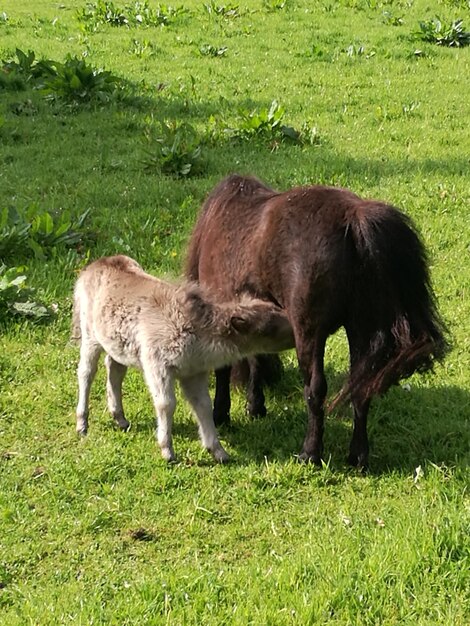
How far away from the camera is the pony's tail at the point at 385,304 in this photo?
15.4 ft

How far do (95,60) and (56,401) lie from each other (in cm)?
1102

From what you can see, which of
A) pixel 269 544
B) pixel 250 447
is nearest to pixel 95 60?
pixel 250 447

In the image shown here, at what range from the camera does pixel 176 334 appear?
5.18 metres

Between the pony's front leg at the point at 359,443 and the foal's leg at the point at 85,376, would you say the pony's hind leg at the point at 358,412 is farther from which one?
the foal's leg at the point at 85,376

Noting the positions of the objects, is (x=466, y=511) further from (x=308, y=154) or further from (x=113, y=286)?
(x=308, y=154)

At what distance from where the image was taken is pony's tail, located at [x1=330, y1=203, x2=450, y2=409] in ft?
15.4

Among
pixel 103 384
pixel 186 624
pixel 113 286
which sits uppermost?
pixel 113 286

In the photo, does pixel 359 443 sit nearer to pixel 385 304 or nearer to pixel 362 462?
pixel 362 462

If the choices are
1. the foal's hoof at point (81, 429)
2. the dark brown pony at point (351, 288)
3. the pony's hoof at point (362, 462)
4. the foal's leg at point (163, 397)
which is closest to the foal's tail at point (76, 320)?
the foal's hoof at point (81, 429)

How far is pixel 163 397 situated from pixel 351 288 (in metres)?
1.36

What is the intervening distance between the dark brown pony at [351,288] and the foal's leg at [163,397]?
2.72 feet

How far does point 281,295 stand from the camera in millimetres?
5098

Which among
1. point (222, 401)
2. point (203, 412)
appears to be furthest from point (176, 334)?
point (222, 401)

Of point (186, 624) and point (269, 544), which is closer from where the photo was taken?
point (186, 624)
